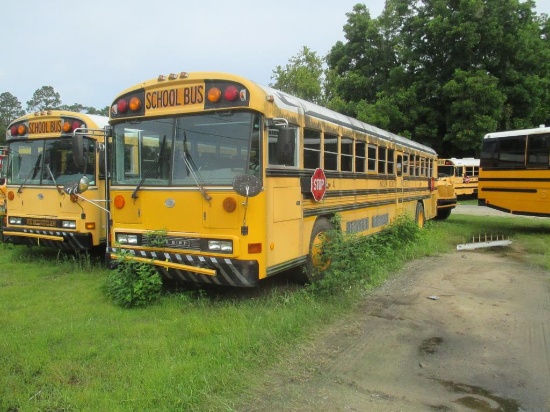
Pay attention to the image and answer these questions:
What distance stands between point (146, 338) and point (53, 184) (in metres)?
4.41

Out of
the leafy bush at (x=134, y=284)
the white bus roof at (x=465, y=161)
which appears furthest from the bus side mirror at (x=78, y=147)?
the white bus roof at (x=465, y=161)

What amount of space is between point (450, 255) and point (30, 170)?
8.05 meters

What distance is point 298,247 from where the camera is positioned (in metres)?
5.93

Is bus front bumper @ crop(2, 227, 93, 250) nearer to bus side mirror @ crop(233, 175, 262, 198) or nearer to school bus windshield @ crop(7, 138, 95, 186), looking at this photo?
school bus windshield @ crop(7, 138, 95, 186)

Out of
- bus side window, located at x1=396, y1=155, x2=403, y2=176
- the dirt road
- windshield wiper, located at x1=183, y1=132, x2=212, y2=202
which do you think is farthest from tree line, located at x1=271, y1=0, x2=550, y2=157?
windshield wiper, located at x1=183, y1=132, x2=212, y2=202

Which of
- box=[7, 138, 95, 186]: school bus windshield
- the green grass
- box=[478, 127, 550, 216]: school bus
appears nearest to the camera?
the green grass

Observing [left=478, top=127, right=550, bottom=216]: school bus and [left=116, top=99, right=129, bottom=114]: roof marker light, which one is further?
[left=478, top=127, right=550, bottom=216]: school bus

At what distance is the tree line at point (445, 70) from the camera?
2014cm

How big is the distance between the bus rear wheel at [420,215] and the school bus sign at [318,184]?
22.0 feet

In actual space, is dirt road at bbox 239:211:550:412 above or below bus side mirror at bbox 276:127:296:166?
below

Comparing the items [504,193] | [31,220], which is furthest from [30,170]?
[504,193]

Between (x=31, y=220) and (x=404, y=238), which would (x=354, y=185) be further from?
(x=31, y=220)

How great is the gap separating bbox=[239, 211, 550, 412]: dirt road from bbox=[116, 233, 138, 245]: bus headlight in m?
2.56

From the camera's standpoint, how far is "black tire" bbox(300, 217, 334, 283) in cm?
631
